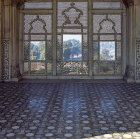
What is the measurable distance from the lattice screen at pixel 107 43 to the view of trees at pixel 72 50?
0.57 m

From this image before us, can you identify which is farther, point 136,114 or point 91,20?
point 91,20

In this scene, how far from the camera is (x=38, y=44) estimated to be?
824cm

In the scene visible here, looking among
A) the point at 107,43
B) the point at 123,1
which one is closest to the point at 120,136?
the point at 107,43

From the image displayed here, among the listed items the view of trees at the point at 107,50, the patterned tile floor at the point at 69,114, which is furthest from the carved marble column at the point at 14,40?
the view of trees at the point at 107,50

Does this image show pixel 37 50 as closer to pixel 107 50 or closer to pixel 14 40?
pixel 14 40

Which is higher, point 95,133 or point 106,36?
point 106,36

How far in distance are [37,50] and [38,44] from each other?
0.22 metres

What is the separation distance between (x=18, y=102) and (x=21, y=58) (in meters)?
3.76

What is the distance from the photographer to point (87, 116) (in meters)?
3.66

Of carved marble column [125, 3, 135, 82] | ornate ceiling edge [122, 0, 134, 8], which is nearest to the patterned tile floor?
carved marble column [125, 3, 135, 82]

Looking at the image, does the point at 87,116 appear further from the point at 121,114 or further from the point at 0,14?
the point at 0,14

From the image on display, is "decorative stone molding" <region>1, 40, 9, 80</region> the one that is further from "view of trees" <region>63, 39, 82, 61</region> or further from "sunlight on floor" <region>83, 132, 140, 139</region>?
"sunlight on floor" <region>83, 132, 140, 139</region>

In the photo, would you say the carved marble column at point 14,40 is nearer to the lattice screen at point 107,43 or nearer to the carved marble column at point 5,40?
the carved marble column at point 5,40

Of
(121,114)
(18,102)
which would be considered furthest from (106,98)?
(18,102)
